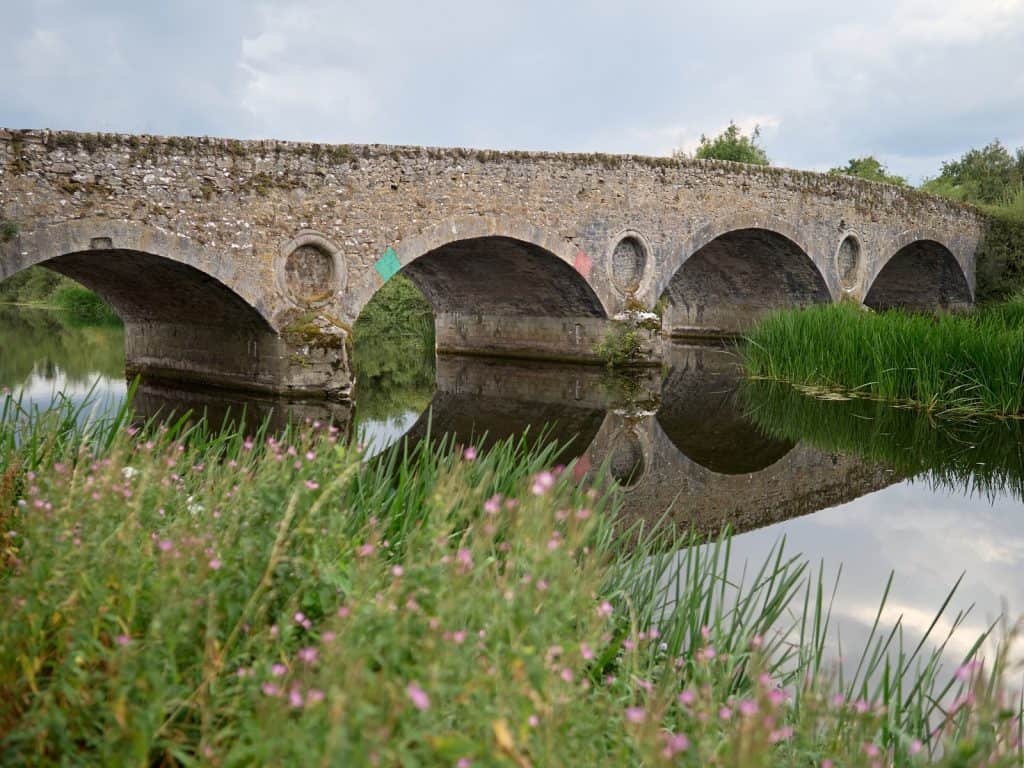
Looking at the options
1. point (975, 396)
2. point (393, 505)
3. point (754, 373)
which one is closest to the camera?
point (393, 505)

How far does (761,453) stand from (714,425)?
1.47 m

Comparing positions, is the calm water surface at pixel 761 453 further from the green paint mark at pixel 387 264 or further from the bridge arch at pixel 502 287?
the green paint mark at pixel 387 264

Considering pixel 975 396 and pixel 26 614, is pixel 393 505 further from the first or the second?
pixel 975 396

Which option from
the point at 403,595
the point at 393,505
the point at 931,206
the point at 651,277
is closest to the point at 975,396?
the point at 651,277

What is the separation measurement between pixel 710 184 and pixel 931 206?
7.89 metres

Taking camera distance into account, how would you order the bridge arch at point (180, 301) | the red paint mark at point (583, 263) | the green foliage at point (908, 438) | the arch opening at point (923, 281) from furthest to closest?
1. the arch opening at point (923, 281)
2. the red paint mark at point (583, 263)
3. the bridge arch at point (180, 301)
4. the green foliage at point (908, 438)

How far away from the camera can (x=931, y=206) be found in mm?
20359

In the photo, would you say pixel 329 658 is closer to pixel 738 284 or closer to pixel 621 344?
pixel 621 344

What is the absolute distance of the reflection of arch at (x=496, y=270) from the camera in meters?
12.0

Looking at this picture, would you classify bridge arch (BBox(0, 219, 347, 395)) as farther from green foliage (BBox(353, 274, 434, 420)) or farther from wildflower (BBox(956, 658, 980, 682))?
wildflower (BBox(956, 658, 980, 682))

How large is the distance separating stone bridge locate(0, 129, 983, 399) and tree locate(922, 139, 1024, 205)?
1930 cm

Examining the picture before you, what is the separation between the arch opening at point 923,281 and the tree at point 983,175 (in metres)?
11.8

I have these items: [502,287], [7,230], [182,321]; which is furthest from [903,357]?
[7,230]

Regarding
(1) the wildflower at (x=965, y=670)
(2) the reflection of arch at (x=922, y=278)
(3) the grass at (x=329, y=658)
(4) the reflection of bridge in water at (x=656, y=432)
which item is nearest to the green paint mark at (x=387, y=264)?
(4) the reflection of bridge in water at (x=656, y=432)
